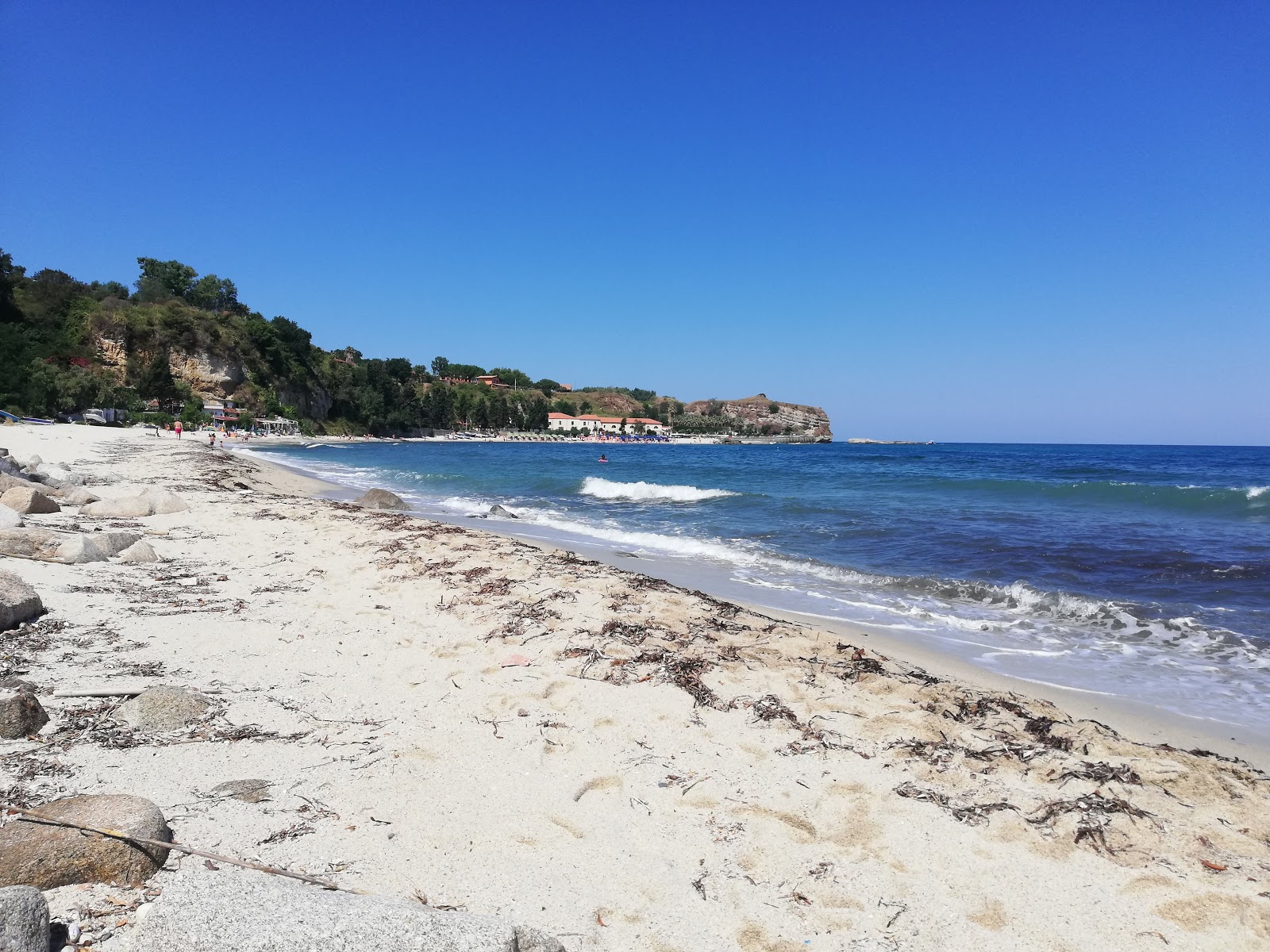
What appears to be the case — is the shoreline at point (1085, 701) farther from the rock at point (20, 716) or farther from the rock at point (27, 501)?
the rock at point (27, 501)

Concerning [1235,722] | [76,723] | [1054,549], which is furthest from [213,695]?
[1054,549]

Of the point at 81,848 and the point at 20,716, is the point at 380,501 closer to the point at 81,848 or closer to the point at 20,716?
the point at 20,716

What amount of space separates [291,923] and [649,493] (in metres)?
20.3

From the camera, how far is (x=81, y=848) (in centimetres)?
209

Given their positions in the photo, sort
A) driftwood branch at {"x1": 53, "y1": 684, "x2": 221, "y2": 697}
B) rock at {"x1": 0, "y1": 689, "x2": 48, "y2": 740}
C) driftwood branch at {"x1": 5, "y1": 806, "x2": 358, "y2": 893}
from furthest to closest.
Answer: driftwood branch at {"x1": 53, "y1": 684, "x2": 221, "y2": 697} → rock at {"x1": 0, "y1": 689, "x2": 48, "y2": 740} → driftwood branch at {"x1": 5, "y1": 806, "x2": 358, "y2": 893}

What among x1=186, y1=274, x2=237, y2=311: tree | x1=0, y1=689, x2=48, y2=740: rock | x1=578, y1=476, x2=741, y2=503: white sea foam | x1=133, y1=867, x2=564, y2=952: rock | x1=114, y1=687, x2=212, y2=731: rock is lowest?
x1=578, y1=476, x2=741, y2=503: white sea foam

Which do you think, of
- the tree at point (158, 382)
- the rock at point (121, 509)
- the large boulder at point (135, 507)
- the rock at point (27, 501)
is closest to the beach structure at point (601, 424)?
the tree at point (158, 382)

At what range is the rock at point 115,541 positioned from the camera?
674 cm

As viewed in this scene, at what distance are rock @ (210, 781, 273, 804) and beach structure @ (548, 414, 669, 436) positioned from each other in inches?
5974

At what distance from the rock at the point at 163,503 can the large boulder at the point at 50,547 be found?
145 inches

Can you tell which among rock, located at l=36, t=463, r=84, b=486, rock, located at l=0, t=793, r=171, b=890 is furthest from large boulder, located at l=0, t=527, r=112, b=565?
rock, located at l=36, t=463, r=84, b=486

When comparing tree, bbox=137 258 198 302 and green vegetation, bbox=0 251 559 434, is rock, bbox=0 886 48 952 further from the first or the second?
tree, bbox=137 258 198 302

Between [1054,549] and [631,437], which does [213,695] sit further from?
[631,437]

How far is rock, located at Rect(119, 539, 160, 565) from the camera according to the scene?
6785 millimetres
